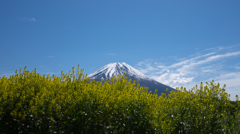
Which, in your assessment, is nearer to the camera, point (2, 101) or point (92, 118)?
point (92, 118)

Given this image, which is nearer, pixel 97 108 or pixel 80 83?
pixel 97 108

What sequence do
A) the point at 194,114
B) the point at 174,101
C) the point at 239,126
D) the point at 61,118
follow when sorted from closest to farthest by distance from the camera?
the point at 61,118 → the point at 239,126 → the point at 194,114 → the point at 174,101

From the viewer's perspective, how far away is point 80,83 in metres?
6.71

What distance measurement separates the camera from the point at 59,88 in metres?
6.27

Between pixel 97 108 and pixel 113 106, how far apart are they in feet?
1.88

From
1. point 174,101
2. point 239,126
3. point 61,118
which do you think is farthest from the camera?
point 174,101

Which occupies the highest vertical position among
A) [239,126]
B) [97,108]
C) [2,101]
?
[2,101]

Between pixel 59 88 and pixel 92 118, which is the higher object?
pixel 59 88

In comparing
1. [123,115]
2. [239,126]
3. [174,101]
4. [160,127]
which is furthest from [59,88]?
[239,126]

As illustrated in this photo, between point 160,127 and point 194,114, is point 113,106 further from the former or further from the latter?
point 194,114

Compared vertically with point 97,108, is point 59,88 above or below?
above

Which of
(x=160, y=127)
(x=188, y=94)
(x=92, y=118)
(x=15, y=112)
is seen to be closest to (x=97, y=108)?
(x=92, y=118)

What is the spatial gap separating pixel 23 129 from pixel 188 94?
19.4ft

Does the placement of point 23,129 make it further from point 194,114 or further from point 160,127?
point 194,114
